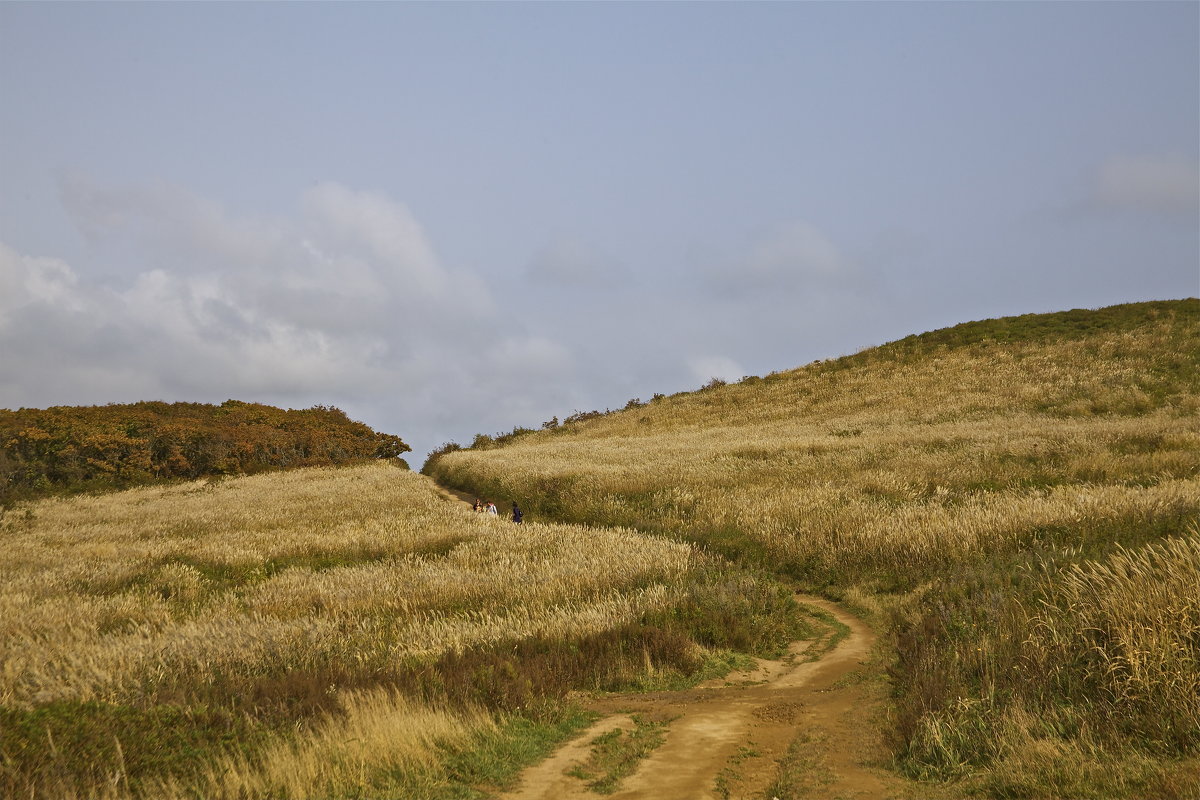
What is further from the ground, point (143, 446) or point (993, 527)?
point (143, 446)

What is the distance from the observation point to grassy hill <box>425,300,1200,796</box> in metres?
6.08

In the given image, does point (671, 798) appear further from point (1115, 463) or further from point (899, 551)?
point (1115, 463)

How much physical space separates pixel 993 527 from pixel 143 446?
54944 millimetres

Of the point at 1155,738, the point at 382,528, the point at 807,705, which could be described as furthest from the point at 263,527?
the point at 1155,738

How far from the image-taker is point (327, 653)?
9070 mm

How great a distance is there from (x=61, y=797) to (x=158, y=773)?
0.65 meters

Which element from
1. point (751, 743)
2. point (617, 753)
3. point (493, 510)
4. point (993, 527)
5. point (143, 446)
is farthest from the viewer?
point (143, 446)

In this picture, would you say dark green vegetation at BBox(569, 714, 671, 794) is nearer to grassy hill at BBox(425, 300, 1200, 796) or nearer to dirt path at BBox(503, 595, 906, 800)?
Answer: dirt path at BBox(503, 595, 906, 800)

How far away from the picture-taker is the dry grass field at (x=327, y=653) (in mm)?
6043

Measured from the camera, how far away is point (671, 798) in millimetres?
5832

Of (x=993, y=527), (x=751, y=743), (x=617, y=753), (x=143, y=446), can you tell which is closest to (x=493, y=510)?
(x=993, y=527)

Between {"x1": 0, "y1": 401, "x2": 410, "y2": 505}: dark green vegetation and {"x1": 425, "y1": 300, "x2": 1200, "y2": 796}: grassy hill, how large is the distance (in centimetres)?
1663

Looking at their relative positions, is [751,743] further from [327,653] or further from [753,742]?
[327,653]

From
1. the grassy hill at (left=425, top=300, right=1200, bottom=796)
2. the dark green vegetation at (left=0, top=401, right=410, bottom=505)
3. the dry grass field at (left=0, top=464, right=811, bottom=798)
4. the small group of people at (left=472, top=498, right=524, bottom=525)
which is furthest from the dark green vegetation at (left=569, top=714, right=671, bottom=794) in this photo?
the dark green vegetation at (left=0, top=401, right=410, bottom=505)
